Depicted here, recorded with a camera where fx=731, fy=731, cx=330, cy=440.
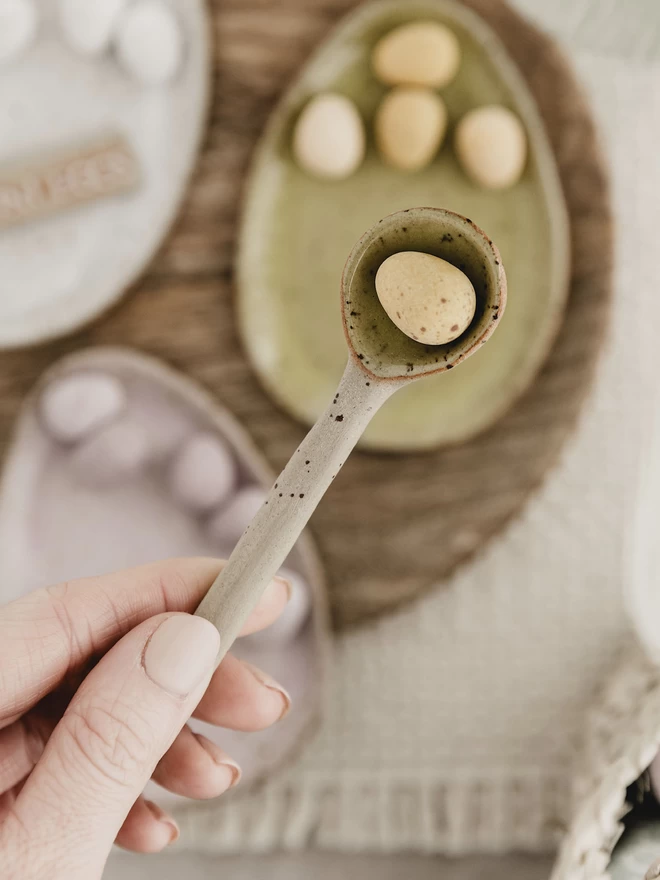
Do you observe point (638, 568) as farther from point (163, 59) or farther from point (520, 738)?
point (163, 59)

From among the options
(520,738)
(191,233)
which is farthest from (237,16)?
(520,738)

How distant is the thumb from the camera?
1.04ft

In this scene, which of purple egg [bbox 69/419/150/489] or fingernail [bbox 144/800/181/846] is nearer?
fingernail [bbox 144/800/181/846]

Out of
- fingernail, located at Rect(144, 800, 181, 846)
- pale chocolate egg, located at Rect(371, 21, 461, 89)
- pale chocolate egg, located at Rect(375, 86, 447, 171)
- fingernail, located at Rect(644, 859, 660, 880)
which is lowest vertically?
fingernail, located at Rect(644, 859, 660, 880)

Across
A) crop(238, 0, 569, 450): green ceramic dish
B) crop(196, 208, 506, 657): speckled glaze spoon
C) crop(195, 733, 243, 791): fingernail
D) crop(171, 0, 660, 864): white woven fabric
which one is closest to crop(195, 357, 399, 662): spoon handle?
crop(196, 208, 506, 657): speckled glaze spoon

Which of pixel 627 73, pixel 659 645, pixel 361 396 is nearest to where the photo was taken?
pixel 361 396

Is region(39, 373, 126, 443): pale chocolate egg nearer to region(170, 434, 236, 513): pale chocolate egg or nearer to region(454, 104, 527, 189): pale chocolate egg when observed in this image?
region(170, 434, 236, 513): pale chocolate egg

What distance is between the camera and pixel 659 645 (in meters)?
0.56

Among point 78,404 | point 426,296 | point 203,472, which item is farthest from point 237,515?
point 426,296

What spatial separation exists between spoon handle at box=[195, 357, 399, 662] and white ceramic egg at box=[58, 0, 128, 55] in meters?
0.45

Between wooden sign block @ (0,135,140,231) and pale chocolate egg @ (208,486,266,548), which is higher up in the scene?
wooden sign block @ (0,135,140,231)

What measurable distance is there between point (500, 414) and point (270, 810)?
0.43 metres

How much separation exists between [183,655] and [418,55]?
1.56ft

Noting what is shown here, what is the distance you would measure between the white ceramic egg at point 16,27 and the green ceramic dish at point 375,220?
8.2 inches
